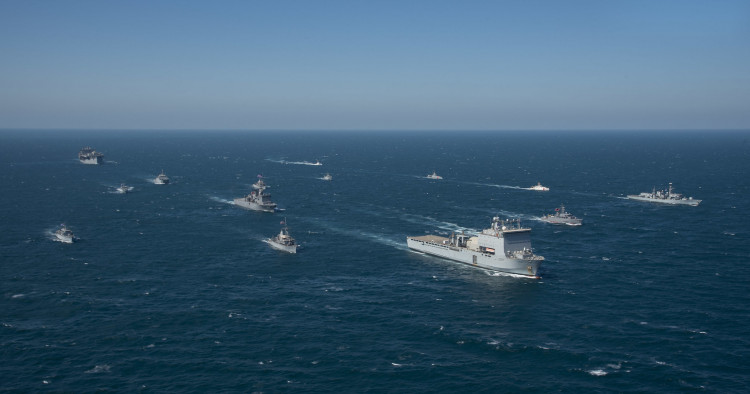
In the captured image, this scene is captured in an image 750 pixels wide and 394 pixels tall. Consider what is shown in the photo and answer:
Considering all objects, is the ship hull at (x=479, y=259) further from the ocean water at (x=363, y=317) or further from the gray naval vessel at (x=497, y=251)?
the ocean water at (x=363, y=317)

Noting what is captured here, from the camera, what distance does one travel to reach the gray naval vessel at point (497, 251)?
136m

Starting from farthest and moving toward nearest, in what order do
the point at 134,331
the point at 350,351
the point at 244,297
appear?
1. the point at 244,297
2. the point at 134,331
3. the point at 350,351

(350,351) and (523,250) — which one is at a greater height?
(523,250)

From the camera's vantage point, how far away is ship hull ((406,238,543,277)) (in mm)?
134875

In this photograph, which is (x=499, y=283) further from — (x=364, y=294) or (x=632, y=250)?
(x=632, y=250)

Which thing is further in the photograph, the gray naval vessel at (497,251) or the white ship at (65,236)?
the white ship at (65,236)

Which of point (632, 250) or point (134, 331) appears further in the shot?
point (632, 250)

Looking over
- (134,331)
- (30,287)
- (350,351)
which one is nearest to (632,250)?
(350,351)

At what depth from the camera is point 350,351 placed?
307 ft

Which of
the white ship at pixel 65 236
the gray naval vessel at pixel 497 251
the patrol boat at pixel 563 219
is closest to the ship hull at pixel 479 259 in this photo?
the gray naval vessel at pixel 497 251

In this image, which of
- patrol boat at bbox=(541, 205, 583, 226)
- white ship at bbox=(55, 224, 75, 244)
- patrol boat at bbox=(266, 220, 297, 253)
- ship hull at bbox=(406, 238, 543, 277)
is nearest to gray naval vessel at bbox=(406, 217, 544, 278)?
ship hull at bbox=(406, 238, 543, 277)

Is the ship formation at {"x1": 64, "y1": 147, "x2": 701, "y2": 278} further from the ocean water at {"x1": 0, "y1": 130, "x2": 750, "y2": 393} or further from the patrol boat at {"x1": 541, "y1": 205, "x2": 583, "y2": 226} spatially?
the patrol boat at {"x1": 541, "y1": 205, "x2": 583, "y2": 226}

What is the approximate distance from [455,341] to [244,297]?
47991mm

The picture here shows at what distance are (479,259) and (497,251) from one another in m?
5.40
